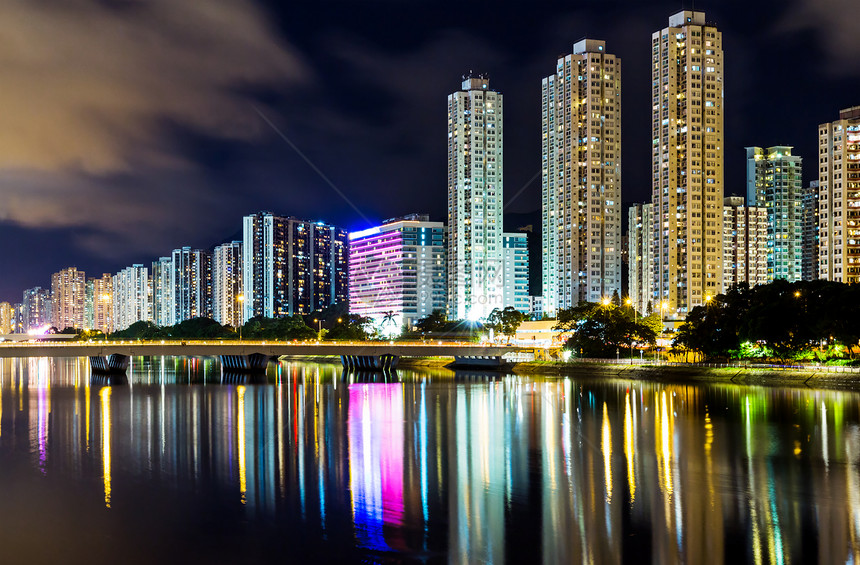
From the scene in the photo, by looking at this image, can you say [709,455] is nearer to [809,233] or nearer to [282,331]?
[282,331]

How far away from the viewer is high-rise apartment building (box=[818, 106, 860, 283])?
4862 inches

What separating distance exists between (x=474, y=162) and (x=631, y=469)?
130m

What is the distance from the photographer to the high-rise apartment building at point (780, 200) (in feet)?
550

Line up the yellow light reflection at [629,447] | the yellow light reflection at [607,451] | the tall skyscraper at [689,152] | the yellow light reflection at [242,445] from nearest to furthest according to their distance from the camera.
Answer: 1. the yellow light reflection at [607,451]
2. the yellow light reflection at [629,447]
3. the yellow light reflection at [242,445]
4. the tall skyscraper at [689,152]

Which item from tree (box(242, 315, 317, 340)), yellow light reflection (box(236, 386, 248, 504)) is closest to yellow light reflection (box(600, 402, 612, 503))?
yellow light reflection (box(236, 386, 248, 504))

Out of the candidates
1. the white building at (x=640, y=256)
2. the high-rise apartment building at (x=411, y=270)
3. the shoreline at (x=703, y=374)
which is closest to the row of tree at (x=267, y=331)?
the high-rise apartment building at (x=411, y=270)

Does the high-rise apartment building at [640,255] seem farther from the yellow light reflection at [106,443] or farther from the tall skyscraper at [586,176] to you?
the yellow light reflection at [106,443]

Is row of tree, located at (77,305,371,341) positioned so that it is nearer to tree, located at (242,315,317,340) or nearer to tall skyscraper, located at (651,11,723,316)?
tree, located at (242,315,317,340)

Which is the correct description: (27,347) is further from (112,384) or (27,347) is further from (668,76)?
(668,76)

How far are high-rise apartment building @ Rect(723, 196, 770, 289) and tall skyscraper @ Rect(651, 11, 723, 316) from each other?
48284 millimetres

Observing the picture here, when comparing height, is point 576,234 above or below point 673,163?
below

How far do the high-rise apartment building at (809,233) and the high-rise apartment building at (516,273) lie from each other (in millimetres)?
57091

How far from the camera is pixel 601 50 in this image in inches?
5571

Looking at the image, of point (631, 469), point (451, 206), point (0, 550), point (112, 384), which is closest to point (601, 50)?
point (451, 206)
